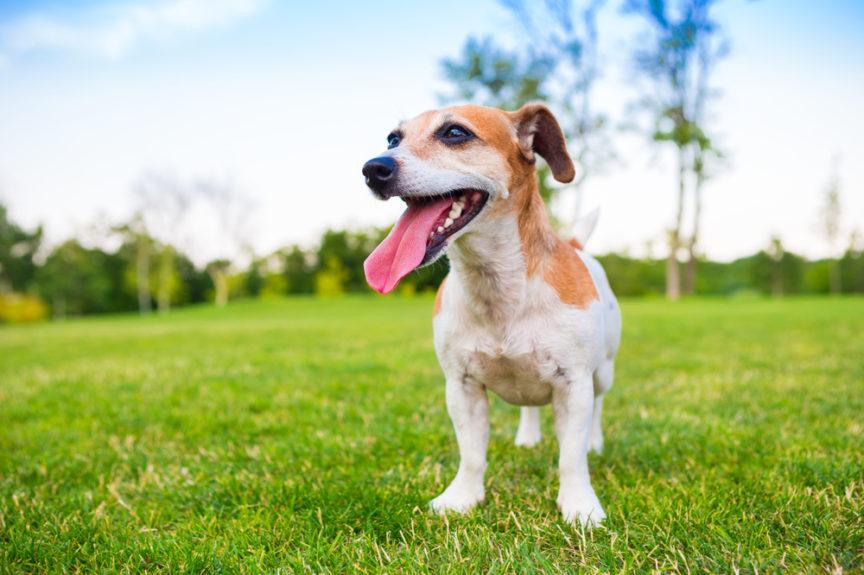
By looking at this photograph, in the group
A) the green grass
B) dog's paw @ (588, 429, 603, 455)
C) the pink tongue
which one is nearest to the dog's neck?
the pink tongue

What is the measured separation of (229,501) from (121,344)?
11228 millimetres

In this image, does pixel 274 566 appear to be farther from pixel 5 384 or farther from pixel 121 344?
pixel 121 344

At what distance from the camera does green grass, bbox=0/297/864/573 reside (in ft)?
7.20

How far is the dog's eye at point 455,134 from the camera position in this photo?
2604 millimetres

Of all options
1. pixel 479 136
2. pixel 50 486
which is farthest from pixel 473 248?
pixel 50 486

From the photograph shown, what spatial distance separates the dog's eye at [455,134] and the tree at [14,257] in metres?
60.4

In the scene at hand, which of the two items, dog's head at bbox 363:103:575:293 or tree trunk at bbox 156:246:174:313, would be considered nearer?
dog's head at bbox 363:103:575:293

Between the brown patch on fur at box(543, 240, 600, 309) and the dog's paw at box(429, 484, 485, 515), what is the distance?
3.41 feet

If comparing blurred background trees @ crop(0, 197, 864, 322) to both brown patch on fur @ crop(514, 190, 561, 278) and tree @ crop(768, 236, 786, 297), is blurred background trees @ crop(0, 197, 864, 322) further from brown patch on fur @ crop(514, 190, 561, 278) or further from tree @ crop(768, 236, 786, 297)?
brown patch on fur @ crop(514, 190, 561, 278)

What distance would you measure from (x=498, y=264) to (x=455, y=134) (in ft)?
2.12

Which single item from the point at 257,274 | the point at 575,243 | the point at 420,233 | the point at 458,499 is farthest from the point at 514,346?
the point at 257,274

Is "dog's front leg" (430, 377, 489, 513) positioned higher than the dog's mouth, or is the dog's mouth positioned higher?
the dog's mouth

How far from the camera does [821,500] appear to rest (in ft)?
8.08

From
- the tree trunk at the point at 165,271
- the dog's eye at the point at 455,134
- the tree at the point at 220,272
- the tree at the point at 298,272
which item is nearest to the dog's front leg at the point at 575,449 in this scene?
the dog's eye at the point at 455,134
